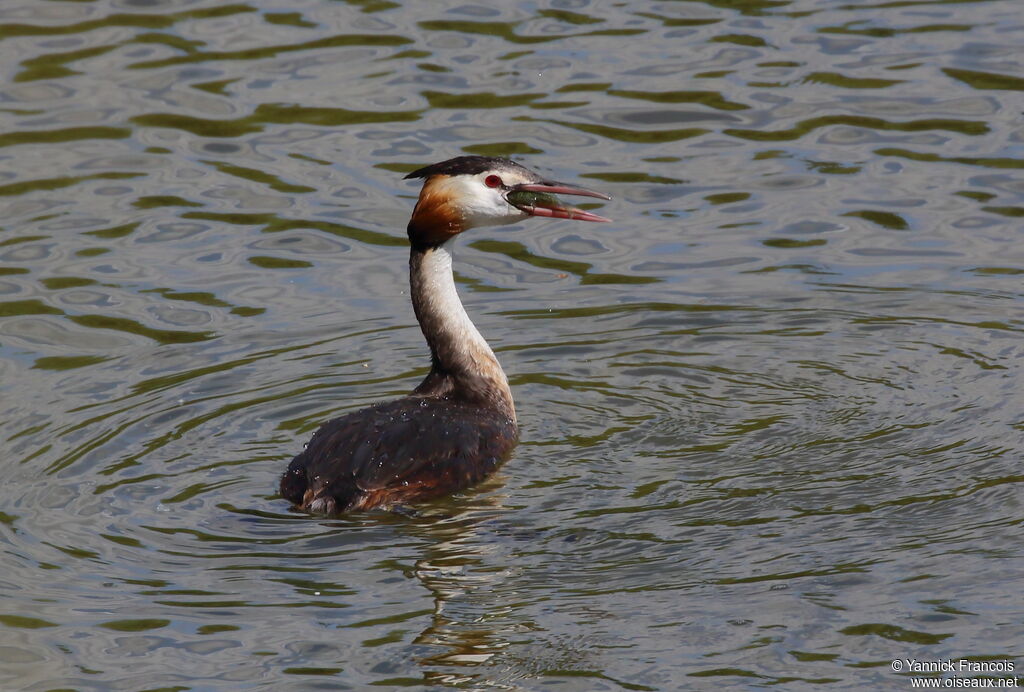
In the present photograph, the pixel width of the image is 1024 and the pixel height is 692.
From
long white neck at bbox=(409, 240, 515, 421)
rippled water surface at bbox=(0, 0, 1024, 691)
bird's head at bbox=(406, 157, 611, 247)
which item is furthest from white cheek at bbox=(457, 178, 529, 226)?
rippled water surface at bbox=(0, 0, 1024, 691)

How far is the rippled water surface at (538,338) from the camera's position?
21.7ft

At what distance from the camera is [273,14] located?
48.2ft

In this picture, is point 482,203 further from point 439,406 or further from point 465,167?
point 439,406

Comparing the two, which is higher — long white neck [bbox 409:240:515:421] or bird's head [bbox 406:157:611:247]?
bird's head [bbox 406:157:611:247]

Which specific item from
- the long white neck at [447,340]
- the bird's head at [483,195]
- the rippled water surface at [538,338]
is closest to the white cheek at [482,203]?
the bird's head at [483,195]

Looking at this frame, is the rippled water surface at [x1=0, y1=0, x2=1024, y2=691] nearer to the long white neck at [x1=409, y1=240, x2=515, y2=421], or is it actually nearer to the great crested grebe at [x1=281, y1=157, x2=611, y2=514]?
the great crested grebe at [x1=281, y1=157, x2=611, y2=514]

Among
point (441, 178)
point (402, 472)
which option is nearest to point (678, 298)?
point (441, 178)

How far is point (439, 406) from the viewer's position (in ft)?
28.1

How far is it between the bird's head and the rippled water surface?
103cm

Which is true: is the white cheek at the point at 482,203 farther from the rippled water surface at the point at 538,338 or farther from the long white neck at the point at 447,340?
the rippled water surface at the point at 538,338

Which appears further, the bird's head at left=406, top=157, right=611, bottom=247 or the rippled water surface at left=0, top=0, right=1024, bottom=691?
the bird's head at left=406, top=157, right=611, bottom=247

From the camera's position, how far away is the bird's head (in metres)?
8.76

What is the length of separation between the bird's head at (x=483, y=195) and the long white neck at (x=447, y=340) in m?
0.25

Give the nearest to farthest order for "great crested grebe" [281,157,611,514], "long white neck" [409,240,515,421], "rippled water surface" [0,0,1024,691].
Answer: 1. "rippled water surface" [0,0,1024,691]
2. "great crested grebe" [281,157,611,514]
3. "long white neck" [409,240,515,421]
